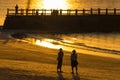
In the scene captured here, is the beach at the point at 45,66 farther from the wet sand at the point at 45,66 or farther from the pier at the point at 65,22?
the pier at the point at 65,22

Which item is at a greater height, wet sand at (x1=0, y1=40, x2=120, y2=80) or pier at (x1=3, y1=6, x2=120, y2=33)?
pier at (x1=3, y1=6, x2=120, y2=33)

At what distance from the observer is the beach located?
22781 mm

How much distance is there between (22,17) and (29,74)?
130 ft

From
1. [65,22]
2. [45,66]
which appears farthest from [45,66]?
[65,22]

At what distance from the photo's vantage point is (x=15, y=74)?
2259 centimetres

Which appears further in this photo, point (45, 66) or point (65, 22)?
point (65, 22)

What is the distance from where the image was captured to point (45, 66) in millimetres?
26688

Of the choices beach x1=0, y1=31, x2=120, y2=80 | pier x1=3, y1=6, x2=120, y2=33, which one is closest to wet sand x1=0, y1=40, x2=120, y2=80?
beach x1=0, y1=31, x2=120, y2=80

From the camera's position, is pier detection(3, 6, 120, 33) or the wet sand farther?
pier detection(3, 6, 120, 33)

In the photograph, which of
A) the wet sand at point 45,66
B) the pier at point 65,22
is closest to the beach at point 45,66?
the wet sand at point 45,66

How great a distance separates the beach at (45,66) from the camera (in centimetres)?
2278

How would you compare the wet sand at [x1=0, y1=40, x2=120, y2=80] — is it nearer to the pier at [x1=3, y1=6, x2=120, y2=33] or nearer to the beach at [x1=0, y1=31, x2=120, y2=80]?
the beach at [x1=0, y1=31, x2=120, y2=80]

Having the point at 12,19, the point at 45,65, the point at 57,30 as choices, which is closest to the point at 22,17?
the point at 12,19

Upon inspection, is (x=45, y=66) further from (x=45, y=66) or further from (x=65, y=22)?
(x=65, y=22)
